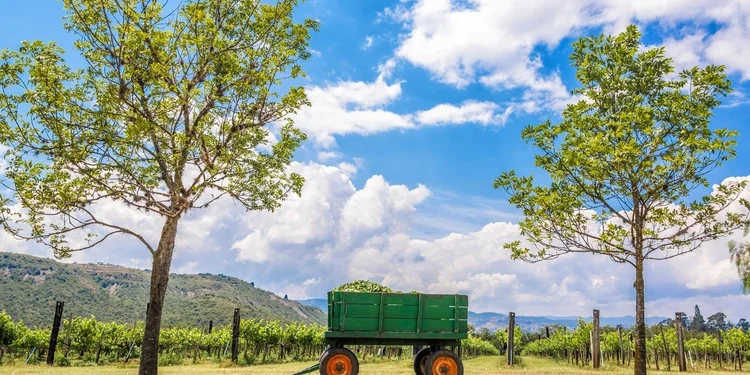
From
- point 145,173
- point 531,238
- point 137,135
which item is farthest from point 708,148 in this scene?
point 145,173

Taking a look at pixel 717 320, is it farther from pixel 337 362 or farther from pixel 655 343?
pixel 337 362

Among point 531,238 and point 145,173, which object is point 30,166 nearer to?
point 145,173

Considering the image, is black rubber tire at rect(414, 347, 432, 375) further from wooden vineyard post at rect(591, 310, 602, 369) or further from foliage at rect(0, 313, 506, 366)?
foliage at rect(0, 313, 506, 366)

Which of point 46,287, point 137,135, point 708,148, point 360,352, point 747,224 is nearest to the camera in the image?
point 137,135

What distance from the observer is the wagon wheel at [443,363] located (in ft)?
40.7

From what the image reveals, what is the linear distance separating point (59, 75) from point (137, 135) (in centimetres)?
280

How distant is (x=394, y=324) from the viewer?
12.4m

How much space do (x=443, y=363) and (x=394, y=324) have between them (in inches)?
62.7

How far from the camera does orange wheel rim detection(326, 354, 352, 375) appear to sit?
12.3m

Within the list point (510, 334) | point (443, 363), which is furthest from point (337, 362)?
point (510, 334)

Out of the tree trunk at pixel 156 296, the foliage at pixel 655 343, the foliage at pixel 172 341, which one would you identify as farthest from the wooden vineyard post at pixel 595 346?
the tree trunk at pixel 156 296

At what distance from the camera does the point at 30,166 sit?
14.5 metres

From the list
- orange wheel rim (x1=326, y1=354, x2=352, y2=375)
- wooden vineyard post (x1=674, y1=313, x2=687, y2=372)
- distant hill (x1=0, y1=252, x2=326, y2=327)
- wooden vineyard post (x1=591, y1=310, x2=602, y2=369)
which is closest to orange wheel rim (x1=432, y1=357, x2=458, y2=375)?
orange wheel rim (x1=326, y1=354, x2=352, y2=375)

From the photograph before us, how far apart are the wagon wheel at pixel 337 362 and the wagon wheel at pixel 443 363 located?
1.88 meters
